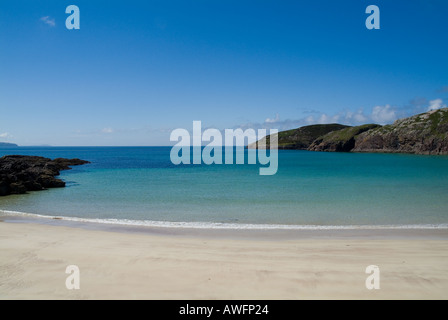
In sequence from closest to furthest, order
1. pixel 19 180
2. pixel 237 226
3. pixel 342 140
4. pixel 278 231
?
pixel 278 231
pixel 237 226
pixel 19 180
pixel 342 140

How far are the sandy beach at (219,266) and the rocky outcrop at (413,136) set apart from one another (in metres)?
111

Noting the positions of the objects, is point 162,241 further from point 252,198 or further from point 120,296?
point 252,198

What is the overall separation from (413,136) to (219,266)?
128145mm

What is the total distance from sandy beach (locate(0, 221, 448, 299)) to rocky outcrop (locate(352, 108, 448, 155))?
364 feet

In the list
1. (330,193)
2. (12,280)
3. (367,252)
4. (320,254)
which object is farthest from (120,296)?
(330,193)

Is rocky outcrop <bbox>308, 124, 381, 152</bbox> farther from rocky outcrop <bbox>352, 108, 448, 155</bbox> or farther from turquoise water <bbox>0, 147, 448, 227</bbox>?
turquoise water <bbox>0, 147, 448, 227</bbox>

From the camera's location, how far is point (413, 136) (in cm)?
11138

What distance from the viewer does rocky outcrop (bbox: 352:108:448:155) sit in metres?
102

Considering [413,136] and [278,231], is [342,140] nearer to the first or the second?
[413,136]

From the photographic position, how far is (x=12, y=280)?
796 cm

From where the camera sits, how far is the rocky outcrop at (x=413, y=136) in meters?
102

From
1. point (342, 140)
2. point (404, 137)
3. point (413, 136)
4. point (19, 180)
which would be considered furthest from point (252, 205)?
point (342, 140)

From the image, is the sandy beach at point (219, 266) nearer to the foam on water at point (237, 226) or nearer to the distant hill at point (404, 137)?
the foam on water at point (237, 226)
